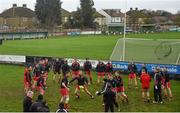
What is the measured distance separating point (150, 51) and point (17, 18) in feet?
318

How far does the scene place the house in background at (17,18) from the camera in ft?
419

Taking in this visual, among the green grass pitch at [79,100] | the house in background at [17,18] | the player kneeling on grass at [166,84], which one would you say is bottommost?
the green grass pitch at [79,100]

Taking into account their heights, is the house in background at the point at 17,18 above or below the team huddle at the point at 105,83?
above

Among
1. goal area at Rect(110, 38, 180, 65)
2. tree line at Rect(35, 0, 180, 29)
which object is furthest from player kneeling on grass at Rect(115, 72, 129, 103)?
tree line at Rect(35, 0, 180, 29)

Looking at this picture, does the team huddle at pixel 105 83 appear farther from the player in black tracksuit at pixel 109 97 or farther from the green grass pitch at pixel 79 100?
the green grass pitch at pixel 79 100

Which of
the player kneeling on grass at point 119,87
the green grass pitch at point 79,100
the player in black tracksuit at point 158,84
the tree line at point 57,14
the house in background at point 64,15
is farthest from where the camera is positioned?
the house in background at point 64,15

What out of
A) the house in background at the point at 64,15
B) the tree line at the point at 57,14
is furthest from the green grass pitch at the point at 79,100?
the house in background at the point at 64,15

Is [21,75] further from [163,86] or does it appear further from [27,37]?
[27,37]

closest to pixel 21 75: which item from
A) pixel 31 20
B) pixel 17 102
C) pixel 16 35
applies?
pixel 17 102

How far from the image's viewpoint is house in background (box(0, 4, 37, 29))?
12769 centimetres

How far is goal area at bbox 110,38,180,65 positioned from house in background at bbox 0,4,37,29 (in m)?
89.5

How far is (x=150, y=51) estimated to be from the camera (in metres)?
36.6

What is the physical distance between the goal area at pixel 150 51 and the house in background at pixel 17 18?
8953cm

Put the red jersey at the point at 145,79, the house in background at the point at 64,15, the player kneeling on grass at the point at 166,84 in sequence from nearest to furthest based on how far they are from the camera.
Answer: the red jersey at the point at 145,79, the player kneeling on grass at the point at 166,84, the house in background at the point at 64,15
